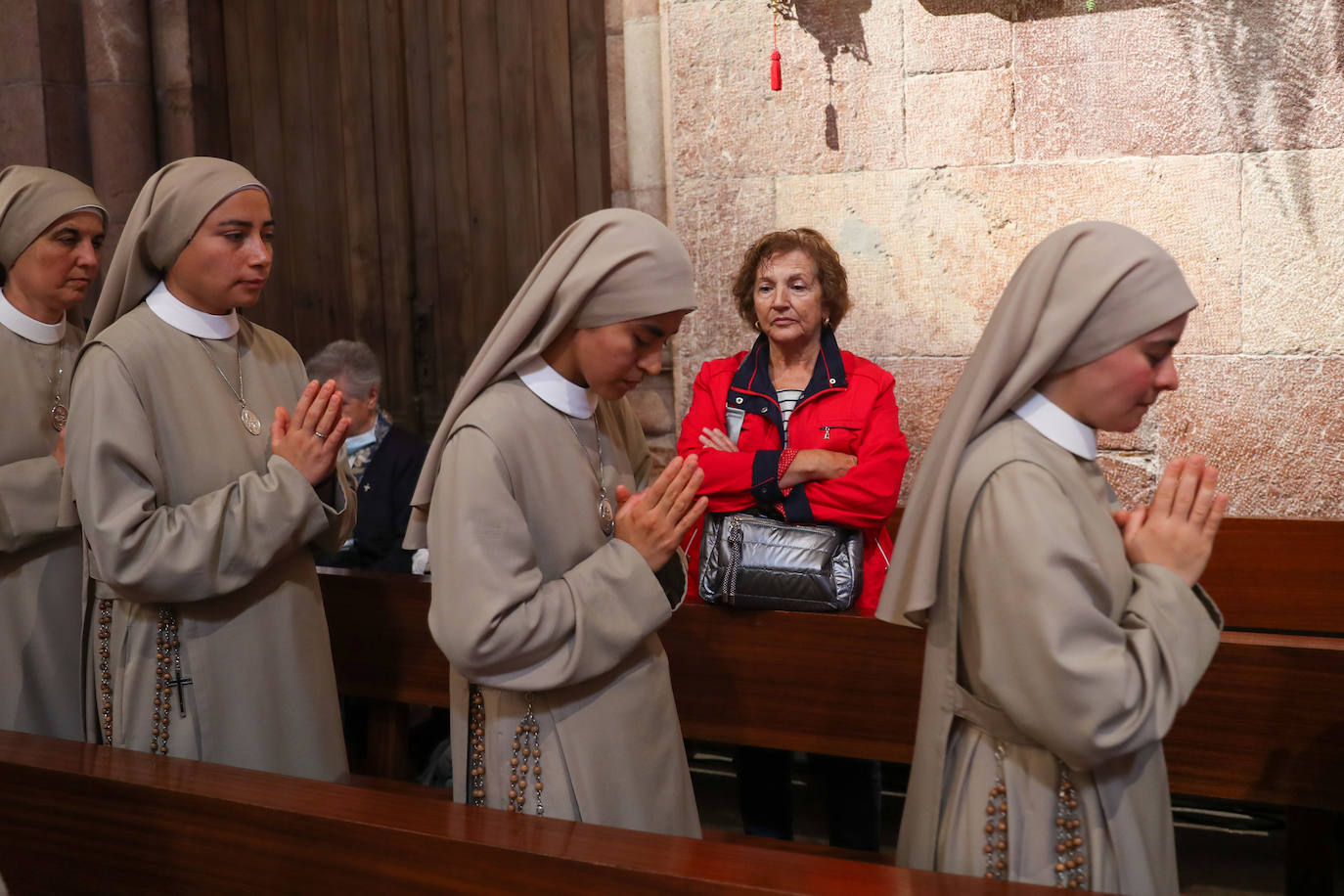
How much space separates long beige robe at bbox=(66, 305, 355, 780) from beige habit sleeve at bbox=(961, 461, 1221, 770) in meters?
1.65

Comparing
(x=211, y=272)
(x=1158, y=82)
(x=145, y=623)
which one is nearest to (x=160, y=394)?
(x=211, y=272)

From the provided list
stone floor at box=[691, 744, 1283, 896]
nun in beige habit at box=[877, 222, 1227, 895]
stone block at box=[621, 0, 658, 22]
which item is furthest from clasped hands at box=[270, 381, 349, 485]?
stone block at box=[621, 0, 658, 22]

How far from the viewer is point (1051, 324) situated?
75.8 inches

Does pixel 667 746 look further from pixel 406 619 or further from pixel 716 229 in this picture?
pixel 716 229

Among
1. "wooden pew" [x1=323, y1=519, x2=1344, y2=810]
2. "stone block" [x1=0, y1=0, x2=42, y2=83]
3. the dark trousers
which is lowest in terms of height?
the dark trousers

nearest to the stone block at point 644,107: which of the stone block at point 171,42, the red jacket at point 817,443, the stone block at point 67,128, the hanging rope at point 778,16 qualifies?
the hanging rope at point 778,16

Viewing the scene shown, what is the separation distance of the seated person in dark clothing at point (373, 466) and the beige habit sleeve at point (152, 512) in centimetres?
170

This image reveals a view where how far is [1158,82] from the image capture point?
4.30 meters

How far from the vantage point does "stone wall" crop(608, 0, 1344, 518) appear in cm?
421

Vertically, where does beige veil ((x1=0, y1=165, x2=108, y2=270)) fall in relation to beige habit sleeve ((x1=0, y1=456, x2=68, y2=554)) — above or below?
above

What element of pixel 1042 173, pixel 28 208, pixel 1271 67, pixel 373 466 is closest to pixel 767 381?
pixel 1042 173

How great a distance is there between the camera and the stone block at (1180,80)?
415cm

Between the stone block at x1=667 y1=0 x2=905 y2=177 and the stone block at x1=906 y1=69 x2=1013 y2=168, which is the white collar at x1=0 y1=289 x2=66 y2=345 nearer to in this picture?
the stone block at x1=667 y1=0 x2=905 y2=177

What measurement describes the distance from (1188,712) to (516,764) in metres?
1.64
